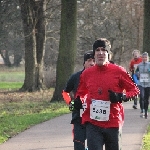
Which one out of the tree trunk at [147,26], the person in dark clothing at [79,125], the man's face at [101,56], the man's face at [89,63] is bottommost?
the person in dark clothing at [79,125]

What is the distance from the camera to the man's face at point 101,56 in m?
6.31

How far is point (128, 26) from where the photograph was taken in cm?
4362

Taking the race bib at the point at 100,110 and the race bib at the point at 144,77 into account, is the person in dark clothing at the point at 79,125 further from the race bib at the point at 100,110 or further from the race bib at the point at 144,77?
the race bib at the point at 144,77

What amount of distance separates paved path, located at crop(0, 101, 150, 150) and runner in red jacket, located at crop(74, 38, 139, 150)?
353 cm

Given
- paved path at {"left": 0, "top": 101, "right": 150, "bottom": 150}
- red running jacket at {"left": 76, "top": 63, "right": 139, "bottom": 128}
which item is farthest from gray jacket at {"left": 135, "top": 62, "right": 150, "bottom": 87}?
red running jacket at {"left": 76, "top": 63, "right": 139, "bottom": 128}

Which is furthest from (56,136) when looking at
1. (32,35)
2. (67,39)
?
(32,35)

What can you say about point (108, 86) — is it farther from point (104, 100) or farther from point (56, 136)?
point (56, 136)

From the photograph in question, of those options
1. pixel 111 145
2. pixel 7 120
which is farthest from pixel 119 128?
pixel 7 120

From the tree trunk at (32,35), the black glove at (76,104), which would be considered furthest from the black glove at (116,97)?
the tree trunk at (32,35)

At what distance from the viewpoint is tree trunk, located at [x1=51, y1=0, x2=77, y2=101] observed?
66.8 ft

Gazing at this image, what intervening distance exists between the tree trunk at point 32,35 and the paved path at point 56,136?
14261 millimetres

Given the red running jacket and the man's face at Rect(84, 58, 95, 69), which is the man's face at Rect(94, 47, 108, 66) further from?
the man's face at Rect(84, 58, 95, 69)

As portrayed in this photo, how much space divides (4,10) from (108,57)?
26.5 meters

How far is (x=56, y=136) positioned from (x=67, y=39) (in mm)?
9481
